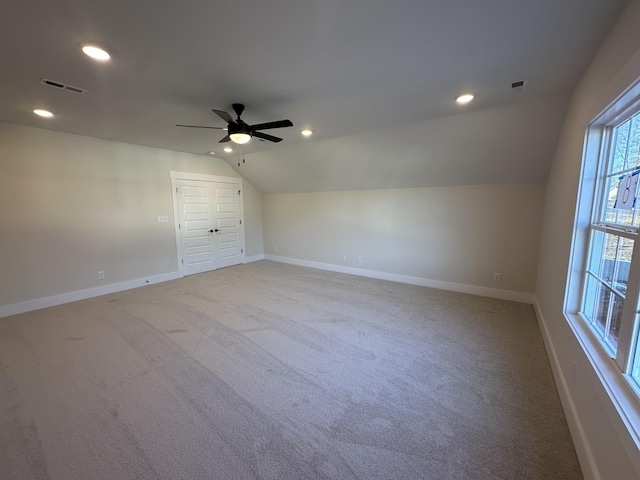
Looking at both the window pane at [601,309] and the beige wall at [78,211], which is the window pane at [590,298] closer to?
the window pane at [601,309]

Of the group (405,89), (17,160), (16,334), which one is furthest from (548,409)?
(17,160)

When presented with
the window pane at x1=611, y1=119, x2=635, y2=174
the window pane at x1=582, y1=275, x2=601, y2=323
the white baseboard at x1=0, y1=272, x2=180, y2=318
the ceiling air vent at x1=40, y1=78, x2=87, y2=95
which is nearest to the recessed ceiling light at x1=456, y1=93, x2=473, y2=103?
the window pane at x1=611, y1=119, x2=635, y2=174

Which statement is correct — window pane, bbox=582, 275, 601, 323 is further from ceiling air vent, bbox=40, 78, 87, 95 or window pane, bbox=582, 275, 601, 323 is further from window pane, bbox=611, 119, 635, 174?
ceiling air vent, bbox=40, 78, 87, 95

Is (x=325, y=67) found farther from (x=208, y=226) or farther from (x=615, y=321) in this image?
(x=208, y=226)

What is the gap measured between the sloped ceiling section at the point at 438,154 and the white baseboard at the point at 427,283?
1.74 meters

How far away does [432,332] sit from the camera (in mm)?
3117

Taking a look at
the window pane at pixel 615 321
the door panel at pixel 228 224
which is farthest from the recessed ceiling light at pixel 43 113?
the window pane at pixel 615 321

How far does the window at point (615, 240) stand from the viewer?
1323 millimetres

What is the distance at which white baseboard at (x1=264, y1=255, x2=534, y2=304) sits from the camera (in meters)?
4.09

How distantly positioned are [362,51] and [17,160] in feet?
15.9

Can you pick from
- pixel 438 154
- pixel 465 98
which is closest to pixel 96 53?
pixel 465 98

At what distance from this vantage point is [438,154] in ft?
12.7

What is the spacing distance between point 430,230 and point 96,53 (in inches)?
186

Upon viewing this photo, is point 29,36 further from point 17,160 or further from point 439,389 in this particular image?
point 439,389
